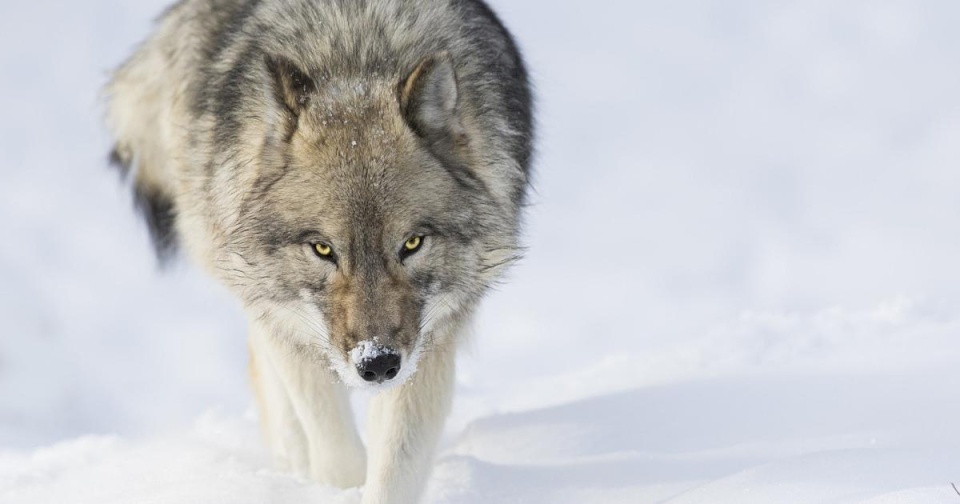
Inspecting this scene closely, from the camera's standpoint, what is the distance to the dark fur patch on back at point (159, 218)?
4645 millimetres

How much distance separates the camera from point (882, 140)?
38.5 feet

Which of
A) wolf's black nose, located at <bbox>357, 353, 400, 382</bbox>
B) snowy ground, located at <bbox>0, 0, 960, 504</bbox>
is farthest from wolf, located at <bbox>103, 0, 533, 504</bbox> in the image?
snowy ground, located at <bbox>0, 0, 960, 504</bbox>

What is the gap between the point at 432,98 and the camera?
3.09m

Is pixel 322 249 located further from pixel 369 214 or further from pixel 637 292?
pixel 637 292

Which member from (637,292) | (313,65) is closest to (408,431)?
(313,65)

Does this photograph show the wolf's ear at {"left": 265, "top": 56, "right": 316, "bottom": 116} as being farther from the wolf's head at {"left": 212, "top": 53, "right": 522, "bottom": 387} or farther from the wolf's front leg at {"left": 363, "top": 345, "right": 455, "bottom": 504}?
the wolf's front leg at {"left": 363, "top": 345, "right": 455, "bottom": 504}

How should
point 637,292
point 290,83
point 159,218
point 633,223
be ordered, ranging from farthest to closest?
1. point 633,223
2. point 637,292
3. point 159,218
4. point 290,83

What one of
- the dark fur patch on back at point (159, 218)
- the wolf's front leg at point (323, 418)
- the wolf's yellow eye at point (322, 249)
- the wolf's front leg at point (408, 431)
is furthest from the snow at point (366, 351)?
the dark fur patch on back at point (159, 218)

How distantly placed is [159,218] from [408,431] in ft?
6.43

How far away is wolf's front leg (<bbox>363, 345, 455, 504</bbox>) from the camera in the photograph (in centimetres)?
340

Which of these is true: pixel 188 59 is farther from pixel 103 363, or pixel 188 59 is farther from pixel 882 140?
pixel 882 140

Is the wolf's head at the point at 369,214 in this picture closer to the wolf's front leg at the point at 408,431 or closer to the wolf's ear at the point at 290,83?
the wolf's ear at the point at 290,83

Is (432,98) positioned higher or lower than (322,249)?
higher

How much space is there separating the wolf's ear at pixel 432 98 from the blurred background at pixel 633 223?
0.69 metres
